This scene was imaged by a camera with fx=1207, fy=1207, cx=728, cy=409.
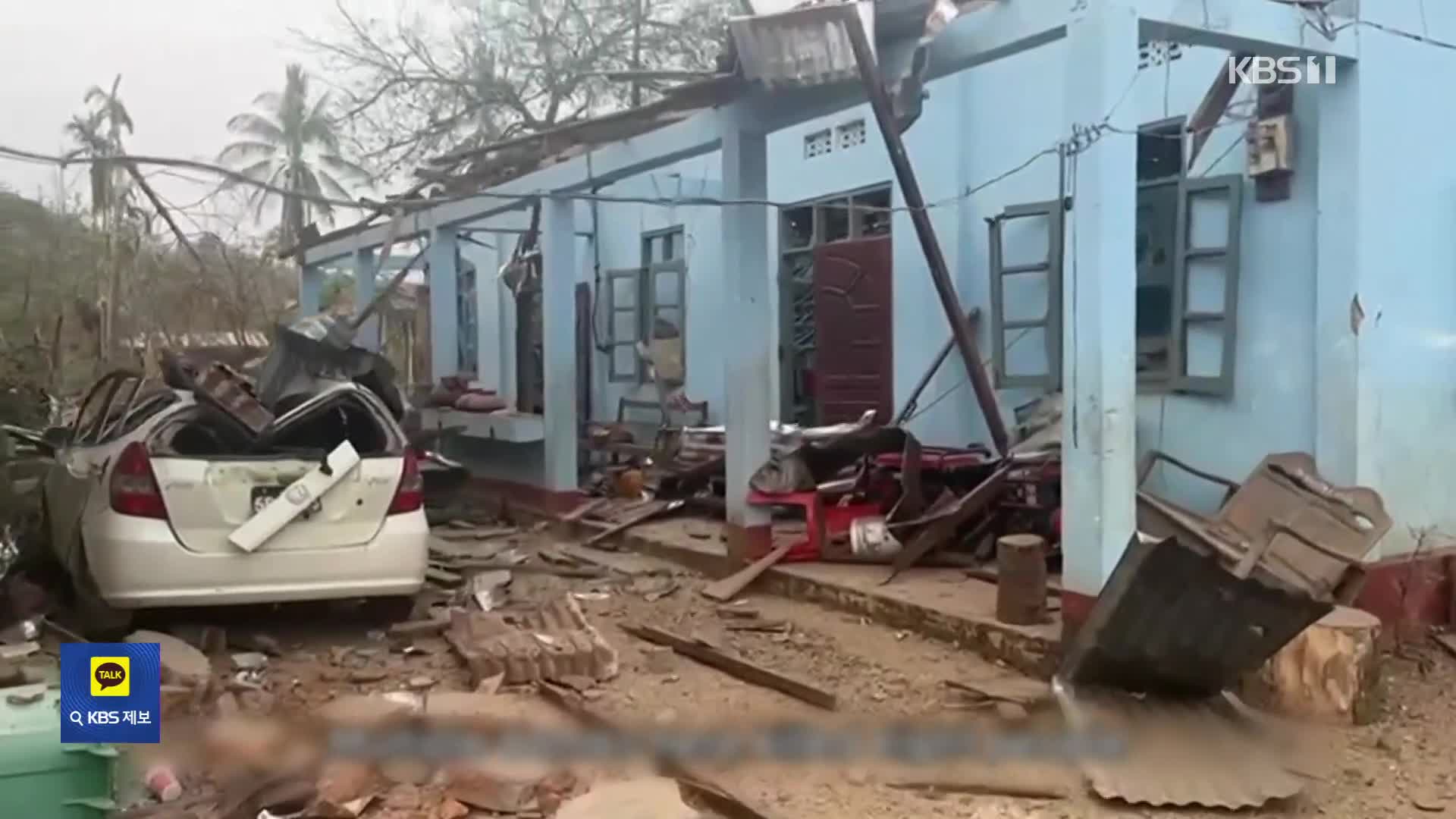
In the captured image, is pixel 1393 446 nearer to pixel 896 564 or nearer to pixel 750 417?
pixel 896 564

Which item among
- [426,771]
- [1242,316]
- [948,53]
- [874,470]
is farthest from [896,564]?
[426,771]

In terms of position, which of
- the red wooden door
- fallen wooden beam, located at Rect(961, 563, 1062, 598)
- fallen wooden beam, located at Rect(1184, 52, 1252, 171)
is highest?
fallen wooden beam, located at Rect(1184, 52, 1252, 171)

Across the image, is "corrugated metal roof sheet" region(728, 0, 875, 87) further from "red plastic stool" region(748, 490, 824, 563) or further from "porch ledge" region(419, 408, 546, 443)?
Result: "porch ledge" region(419, 408, 546, 443)

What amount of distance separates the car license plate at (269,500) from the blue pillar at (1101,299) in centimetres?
392

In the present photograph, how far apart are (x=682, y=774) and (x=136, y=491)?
335 centimetres

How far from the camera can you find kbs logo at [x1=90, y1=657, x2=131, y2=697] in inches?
116

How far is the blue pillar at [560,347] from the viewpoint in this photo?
438 inches

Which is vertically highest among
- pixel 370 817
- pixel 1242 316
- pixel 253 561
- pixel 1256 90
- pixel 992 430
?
pixel 1256 90

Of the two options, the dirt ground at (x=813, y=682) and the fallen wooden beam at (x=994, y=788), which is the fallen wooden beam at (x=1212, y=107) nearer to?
the dirt ground at (x=813, y=682)

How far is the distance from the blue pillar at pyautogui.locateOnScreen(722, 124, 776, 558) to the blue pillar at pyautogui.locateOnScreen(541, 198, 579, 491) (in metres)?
2.90

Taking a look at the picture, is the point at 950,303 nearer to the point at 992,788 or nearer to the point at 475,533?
the point at 992,788

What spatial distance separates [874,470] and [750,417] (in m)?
0.97

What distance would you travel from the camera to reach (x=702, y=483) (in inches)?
420

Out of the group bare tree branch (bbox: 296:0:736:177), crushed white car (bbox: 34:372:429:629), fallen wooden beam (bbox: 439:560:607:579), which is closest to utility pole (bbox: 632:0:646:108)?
Answer: bare tree branch (bbox: 296:0:736:177)
